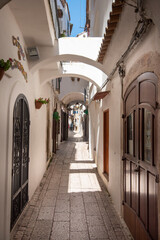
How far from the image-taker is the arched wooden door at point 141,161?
6.87 ft

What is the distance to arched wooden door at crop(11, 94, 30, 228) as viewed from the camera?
3053mm

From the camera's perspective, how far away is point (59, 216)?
3.57 meters

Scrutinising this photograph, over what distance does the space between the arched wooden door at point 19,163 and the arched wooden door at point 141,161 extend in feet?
6.24

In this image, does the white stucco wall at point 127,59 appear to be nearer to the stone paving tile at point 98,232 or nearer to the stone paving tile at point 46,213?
the stone paving tile at point 98,232

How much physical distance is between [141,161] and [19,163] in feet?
7.04

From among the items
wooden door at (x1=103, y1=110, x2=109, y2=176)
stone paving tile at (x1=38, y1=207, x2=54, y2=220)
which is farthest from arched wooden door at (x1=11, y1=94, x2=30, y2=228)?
wooden door at (x1=103, y1=110, x2=109, y2=176)

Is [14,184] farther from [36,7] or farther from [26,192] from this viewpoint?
[36,7]

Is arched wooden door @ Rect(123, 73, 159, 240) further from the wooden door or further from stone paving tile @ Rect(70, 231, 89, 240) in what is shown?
the wooden door

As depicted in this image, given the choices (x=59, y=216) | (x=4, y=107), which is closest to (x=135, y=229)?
(x=59, y=216)

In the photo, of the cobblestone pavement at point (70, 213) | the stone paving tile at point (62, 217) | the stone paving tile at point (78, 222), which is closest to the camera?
the cobblestone pavement at point (70, 213)

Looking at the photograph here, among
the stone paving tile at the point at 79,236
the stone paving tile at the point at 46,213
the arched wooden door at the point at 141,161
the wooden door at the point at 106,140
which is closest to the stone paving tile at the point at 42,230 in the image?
the stone paving tile at the point at 46,213

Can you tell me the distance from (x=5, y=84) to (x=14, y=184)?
1.67m

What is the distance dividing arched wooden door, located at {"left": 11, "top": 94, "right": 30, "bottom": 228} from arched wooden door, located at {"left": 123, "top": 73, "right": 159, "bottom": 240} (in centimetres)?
190

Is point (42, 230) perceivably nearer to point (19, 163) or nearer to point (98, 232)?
point (98, 232)
